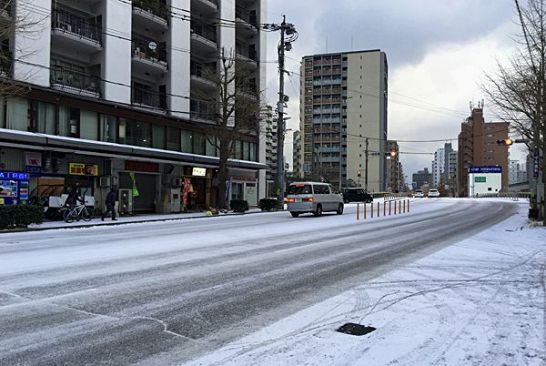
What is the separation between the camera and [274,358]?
4.53 metres

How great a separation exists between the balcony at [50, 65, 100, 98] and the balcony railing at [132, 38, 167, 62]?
13.5 feet

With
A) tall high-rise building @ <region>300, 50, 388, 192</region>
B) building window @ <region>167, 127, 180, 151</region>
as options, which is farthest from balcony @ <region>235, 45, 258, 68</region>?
tall high-rise building @ <region>300, 50, 388, 192</region>

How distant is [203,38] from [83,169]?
15905mm

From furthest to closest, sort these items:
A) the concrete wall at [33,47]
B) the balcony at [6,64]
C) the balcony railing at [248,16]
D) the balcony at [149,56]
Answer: the balcony railing at [248,16]
the balcony at [149,56]
the concrete wall at [33,47]
the balcony at [6,64]

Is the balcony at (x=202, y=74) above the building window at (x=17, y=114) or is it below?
above

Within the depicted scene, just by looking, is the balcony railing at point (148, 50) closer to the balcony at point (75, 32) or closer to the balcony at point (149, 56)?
the balcony at point (149, 56)

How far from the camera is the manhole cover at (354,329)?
538 cm

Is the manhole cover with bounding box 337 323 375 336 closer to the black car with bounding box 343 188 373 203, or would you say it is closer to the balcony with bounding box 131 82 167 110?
the balcony with bounding box 131 82 167 110

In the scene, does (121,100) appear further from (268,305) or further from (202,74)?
(268,305)

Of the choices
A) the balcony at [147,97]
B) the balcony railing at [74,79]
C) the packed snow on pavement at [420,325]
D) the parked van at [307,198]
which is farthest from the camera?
the balcony at [147,97]

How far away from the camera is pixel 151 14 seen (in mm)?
32000

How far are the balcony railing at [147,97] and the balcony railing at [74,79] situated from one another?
349cm

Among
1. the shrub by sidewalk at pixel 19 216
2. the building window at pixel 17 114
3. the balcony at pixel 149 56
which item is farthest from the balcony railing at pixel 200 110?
the shrub by sidewalk at pixel 19 216

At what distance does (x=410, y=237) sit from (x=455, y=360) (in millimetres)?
11635
